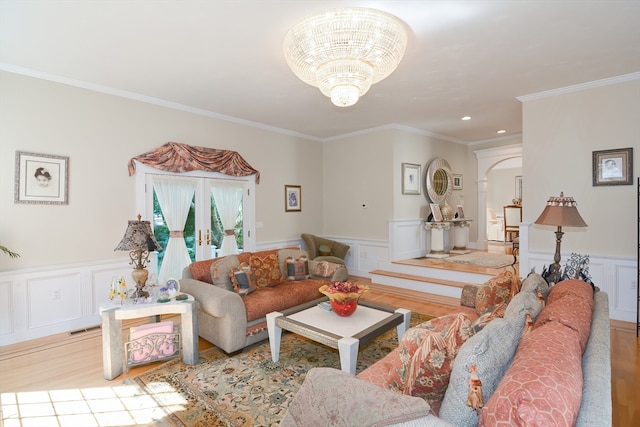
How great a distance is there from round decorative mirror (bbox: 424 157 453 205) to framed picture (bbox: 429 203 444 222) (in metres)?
0.15

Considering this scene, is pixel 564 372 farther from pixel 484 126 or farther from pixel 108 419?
pixel 484 126

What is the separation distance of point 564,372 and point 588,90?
14.4 ft

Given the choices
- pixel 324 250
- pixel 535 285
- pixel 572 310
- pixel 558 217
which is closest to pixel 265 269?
pixel 324 250

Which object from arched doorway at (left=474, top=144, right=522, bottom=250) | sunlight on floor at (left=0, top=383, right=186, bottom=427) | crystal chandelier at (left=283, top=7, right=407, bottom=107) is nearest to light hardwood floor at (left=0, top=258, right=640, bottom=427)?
sunlight on floor at (left=0, top=383, right=186, bottom=427)

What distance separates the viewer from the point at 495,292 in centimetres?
268

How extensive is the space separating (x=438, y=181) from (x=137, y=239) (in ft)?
19.4

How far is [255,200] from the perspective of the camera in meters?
5.66

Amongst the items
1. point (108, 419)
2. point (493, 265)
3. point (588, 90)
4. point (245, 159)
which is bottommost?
point (108, 419)

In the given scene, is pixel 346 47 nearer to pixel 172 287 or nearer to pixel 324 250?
pixel 172 287

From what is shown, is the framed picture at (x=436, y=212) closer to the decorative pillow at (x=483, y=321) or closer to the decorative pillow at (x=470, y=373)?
the decorative pillow at (x=483, y=321)

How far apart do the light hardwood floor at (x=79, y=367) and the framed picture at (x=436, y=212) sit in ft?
10.8

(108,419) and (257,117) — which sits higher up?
(257,117)

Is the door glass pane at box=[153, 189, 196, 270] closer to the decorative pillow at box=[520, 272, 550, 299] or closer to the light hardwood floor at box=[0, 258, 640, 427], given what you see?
the light hardwood floor at box=[0, 258, 640, 427]

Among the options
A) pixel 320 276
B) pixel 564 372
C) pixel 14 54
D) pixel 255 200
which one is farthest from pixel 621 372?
pixel 14 54
